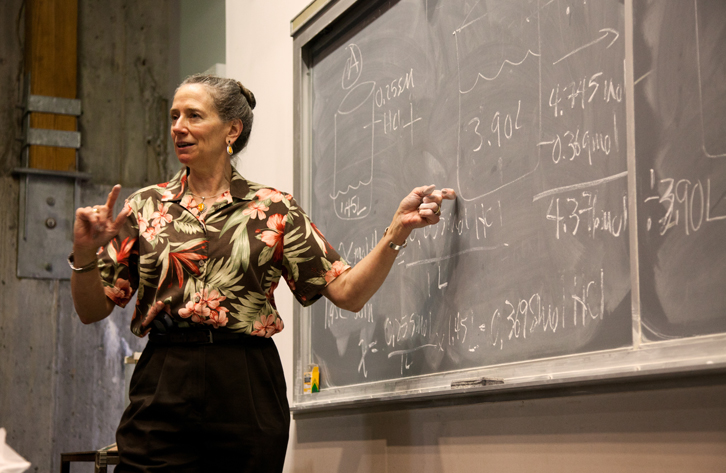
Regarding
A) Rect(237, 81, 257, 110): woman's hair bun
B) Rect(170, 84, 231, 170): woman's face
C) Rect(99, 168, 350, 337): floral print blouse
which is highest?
Rect(237, 81, 257, 110): woman's hair bun

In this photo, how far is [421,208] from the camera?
5.58ft

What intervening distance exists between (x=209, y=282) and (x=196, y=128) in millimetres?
397

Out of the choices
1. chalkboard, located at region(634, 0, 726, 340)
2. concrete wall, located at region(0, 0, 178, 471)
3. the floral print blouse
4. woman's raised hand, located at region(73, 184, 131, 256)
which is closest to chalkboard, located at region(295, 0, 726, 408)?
chalkboard, located at region(634, 0, 726, 340)

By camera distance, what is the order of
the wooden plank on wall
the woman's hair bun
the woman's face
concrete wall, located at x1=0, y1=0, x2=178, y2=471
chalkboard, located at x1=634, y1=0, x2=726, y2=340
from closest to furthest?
chalkboard, located at x1=634, y1=0, x2=726, y2=340 < the woman's face < the woman's hair bun < concrete wall, located at x1=0, y1=0, x2=178, y2=471 < the wooden plank on wall

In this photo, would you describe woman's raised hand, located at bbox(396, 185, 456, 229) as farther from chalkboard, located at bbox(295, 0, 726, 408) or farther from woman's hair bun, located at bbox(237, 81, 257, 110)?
woman's hair bun, located at bbox(237, 81, 257, 110)

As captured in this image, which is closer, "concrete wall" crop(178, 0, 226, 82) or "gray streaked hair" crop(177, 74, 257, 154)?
"gray streaked hair" crop(177, 74, 257, 154)

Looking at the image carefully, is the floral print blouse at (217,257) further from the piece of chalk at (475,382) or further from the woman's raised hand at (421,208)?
the piece of chalk at (475,382)

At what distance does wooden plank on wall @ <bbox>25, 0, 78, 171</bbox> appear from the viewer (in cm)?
510

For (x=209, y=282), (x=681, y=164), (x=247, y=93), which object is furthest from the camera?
(x=247, y=93)

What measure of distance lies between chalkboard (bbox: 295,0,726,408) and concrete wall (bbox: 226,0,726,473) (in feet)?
0.28

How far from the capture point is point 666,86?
1.27m

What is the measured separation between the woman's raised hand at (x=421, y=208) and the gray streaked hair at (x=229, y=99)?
532 mm

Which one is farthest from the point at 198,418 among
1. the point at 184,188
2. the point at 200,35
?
the point at 200,35

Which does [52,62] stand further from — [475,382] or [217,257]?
[475,382]
